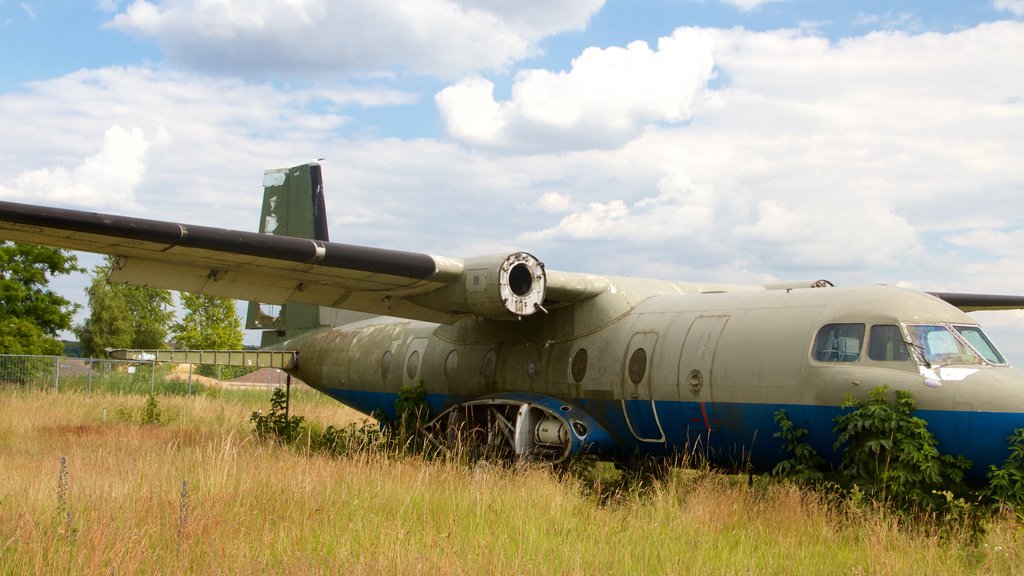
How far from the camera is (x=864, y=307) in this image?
10.0m

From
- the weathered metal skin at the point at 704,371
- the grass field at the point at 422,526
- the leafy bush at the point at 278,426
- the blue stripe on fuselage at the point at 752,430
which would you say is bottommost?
the grass field at the point at 422,526

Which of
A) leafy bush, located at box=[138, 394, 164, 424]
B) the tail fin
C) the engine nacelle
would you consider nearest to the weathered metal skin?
the engine nacelle

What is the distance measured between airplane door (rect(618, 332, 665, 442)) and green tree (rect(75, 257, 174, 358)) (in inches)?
2216

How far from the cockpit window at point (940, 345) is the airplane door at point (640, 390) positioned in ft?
10.4

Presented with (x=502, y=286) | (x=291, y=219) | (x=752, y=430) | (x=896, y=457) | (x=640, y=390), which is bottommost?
(x=896, y=457)

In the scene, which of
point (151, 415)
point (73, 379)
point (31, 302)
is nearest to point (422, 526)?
point (151, 415)

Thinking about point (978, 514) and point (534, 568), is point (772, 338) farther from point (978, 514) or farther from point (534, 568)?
point (534, 568)

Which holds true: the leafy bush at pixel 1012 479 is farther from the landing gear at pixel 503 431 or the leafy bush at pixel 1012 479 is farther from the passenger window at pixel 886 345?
the landing gear at pixel 503 431

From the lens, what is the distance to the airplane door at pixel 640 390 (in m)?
11.5

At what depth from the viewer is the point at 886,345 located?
9.64 metres

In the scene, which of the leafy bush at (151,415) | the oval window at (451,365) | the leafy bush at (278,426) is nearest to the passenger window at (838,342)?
the oval window at (451,365)

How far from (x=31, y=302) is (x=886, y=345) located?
41.5 metres

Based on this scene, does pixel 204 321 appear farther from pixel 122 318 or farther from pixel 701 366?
pixel 701 366

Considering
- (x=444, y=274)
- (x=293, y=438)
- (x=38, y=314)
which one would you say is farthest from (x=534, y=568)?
(x=38, y=314)
